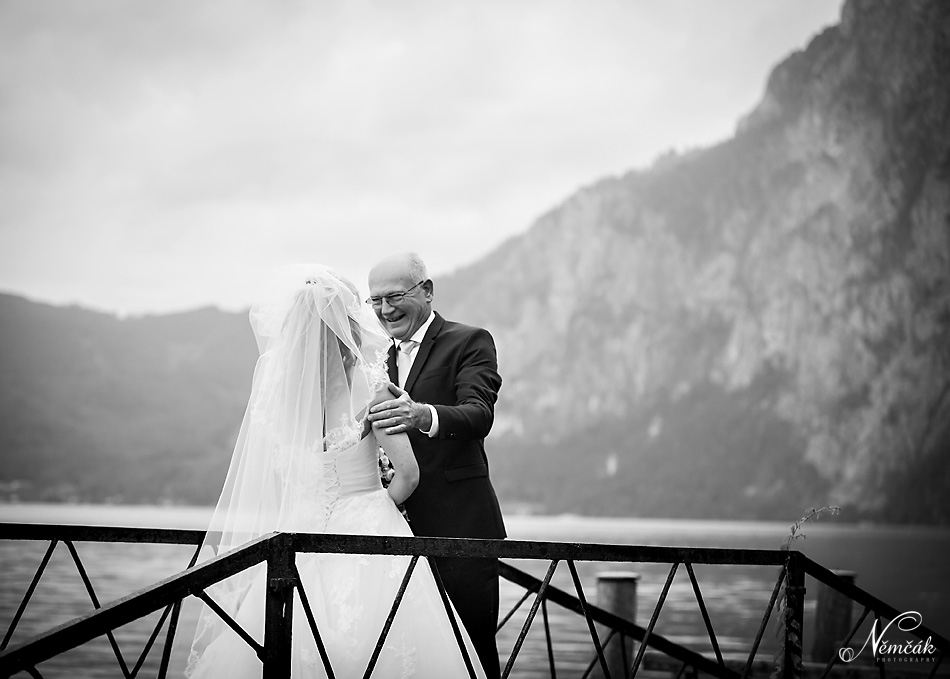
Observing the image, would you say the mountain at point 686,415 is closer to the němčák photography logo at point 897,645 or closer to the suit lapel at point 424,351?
the němčák photography logo at point 897,645

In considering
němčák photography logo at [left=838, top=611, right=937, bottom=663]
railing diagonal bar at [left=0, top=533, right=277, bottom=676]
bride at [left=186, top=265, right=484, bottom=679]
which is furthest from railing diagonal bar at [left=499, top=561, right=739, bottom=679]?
railing diagonal bar at [left=0, top=533, right=277, bottom=676]

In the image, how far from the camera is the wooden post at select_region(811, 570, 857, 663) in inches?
313

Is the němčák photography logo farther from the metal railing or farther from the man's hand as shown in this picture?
the man's hand

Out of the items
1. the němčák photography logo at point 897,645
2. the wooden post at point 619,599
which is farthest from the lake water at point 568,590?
the wooden post at point 619,599

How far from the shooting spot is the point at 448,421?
4.00 m

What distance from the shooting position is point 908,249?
642ft

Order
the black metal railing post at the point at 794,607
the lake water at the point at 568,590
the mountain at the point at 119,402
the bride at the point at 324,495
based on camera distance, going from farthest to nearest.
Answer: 1. the mountain at the point at 119,402
2. the lake water at the point at 568,590
3. the bride at the point at 324,495
4. the black metal railing post at the point at 794,607

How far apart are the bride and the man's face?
0.52 feet

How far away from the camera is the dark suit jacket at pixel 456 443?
4258 millimetres

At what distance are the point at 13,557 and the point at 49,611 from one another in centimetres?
2617

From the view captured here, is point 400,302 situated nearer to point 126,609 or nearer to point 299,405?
point 299,405

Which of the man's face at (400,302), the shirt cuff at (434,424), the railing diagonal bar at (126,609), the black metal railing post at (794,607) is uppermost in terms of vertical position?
the man's face at (400,302)

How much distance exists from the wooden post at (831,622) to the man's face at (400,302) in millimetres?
4957

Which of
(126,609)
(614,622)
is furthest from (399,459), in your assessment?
(614,622)
